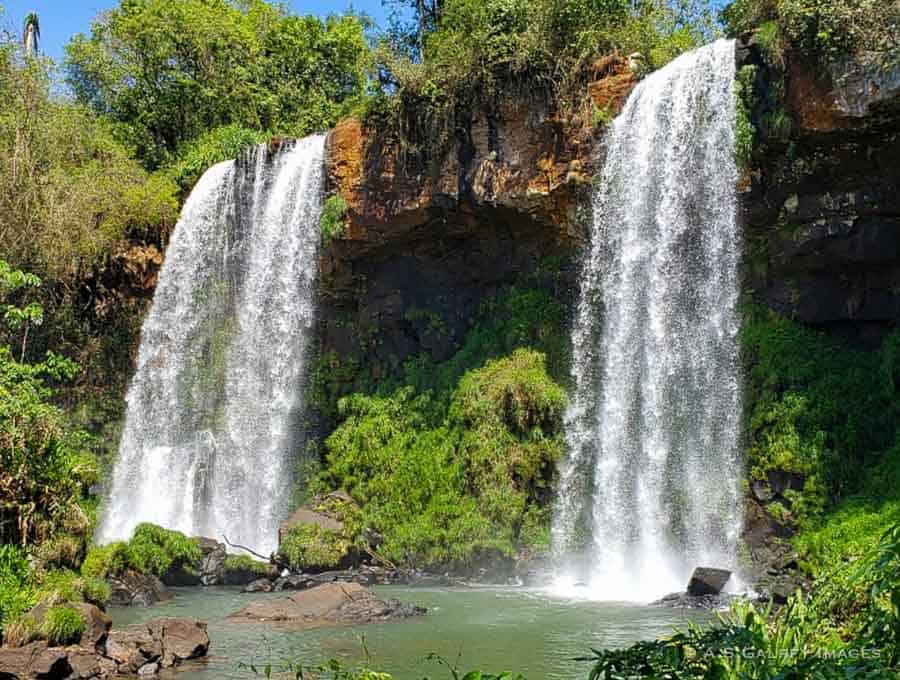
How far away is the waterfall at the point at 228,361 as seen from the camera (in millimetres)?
22516

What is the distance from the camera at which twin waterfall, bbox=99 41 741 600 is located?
56.1 ft

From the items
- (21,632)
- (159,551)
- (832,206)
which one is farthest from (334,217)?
(21,632)

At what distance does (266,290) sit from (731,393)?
12.0 metres

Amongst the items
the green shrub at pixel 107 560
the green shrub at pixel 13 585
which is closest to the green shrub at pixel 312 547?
the green shrub at pixel 107 560

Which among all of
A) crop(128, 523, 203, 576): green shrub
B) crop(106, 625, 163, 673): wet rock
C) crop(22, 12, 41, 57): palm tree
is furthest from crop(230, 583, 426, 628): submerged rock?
crop(22, 12, 41, 57): palm tree

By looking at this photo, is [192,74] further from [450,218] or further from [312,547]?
[312,547]

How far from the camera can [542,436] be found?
1922 centimetres

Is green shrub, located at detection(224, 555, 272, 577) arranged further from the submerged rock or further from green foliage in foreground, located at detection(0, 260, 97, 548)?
green foliage in foreground, located at detection(0, 260, 97, 548)

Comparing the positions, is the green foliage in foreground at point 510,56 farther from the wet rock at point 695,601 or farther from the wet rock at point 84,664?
the wet rock at point 84,664

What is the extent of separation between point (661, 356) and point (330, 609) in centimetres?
822

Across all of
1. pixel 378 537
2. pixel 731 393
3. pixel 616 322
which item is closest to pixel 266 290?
pixel 378 537

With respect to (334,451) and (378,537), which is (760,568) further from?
(334,451)

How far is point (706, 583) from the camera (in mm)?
13602

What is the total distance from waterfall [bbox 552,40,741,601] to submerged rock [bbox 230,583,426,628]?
14.1 ft
